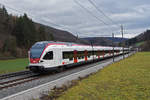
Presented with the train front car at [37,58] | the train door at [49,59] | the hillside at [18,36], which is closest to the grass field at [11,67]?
the train front car at [37,58]

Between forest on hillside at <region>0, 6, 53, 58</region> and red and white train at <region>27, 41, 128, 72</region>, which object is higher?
forest on hillside at <region>0, 6, 53, 58</region>

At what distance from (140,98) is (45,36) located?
257 ft

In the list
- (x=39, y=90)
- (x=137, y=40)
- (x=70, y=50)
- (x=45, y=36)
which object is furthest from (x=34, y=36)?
(x=137, y=40)

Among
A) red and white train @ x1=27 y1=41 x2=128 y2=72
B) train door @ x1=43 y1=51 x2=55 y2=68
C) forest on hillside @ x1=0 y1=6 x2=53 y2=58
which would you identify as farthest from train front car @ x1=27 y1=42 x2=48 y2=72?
forest on hillside @ x1=0 y1=6 x2=53 y2=58

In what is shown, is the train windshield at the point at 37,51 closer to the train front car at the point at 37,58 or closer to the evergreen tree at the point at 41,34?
the train front car at the point at 37,58

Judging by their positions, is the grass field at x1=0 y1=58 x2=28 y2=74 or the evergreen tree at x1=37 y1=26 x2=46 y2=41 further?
the evergreen tree at x1=37 y1=26 x2=46 y2=41

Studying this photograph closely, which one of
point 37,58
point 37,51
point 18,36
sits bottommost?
point 37,58

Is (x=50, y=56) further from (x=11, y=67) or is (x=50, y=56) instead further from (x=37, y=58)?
(x=11, y=67)

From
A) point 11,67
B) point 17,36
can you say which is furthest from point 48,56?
point 17,36

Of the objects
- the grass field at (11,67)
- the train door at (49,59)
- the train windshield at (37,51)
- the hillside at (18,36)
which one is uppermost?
the hillside at (18,36)

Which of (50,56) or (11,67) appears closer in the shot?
(50,56)

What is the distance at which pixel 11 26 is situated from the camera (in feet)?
254

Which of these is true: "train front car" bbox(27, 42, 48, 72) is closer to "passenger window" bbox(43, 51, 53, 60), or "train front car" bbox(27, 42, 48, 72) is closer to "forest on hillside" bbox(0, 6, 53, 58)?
"passenger window" bbox(43, 51, 53, 60)

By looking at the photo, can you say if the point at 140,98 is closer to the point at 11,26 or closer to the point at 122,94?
the point at 122,94
